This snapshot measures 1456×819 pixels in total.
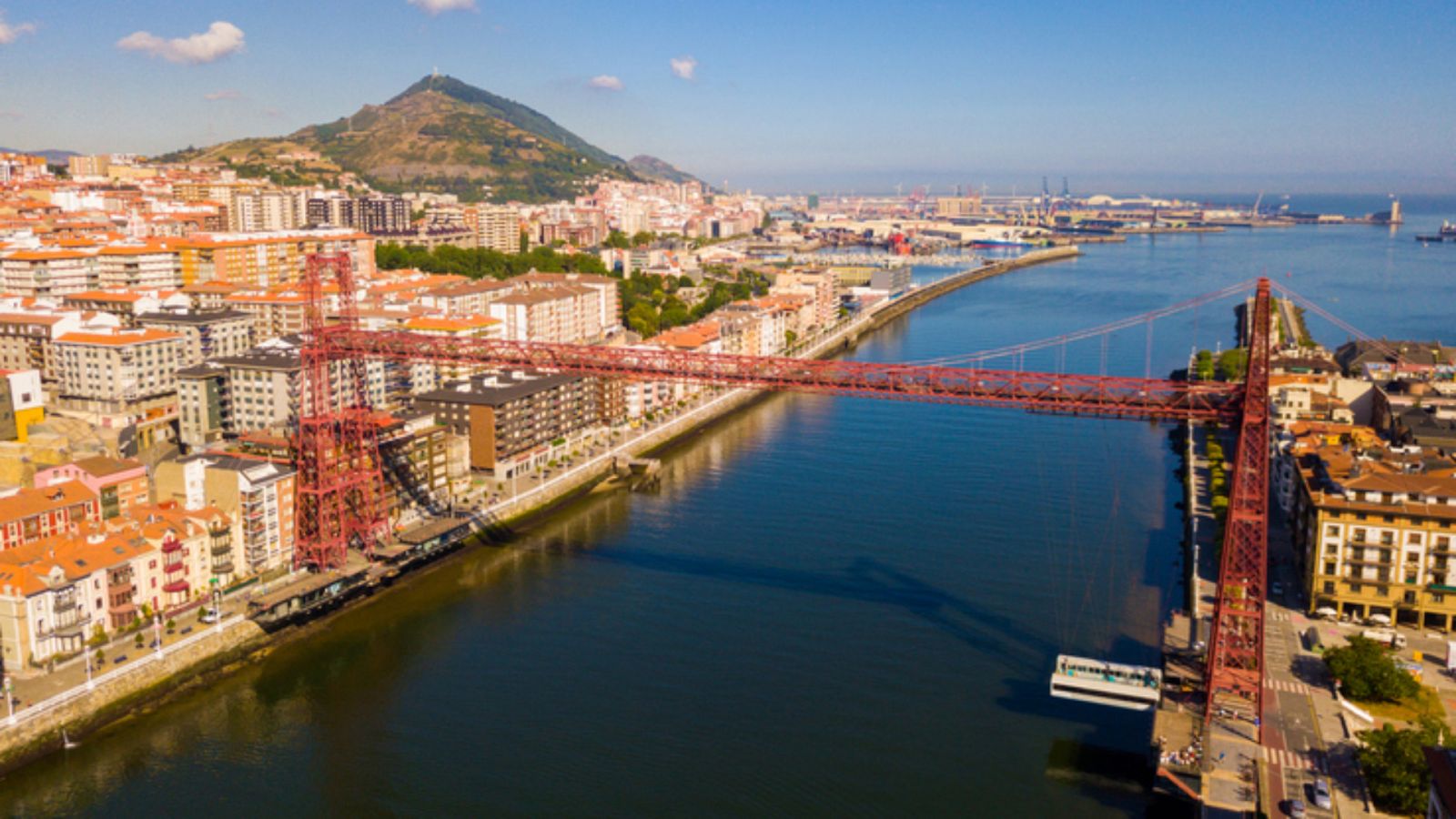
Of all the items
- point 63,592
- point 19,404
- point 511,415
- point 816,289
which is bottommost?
point 63,592

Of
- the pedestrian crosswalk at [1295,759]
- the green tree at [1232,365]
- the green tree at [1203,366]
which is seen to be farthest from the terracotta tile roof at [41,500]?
the green tree at [1203,366]

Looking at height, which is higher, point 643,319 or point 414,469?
point 643,319

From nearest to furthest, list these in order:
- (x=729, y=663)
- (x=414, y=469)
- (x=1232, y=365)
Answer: (x=729, y=663) → (x=414, y=469) → (x=1232, y=365)

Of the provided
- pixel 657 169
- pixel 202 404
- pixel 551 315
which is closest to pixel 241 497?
pixel 202 404

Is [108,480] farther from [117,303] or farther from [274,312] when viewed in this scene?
[117,303]

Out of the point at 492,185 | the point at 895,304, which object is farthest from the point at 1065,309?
the point at 492,185

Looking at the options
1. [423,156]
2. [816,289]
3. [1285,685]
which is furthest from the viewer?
[423,156]

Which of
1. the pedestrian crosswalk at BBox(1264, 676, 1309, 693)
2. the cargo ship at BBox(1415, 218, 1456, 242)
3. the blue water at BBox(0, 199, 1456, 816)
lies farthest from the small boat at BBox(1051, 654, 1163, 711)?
the cargo ship at BBox(1415, 218, 1456, 242)

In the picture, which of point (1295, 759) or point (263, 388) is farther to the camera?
point (263, 388)

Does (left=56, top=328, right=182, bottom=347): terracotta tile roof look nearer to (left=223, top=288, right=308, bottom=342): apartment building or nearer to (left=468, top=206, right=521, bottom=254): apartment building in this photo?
(left=223, top=288, right=308, bottom=342): apartment building
